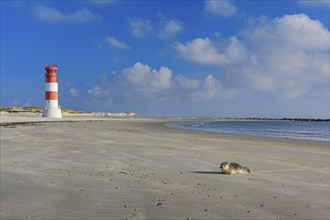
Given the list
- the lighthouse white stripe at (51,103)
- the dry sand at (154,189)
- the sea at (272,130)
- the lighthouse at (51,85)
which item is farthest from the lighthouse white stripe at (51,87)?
the dry sand at (154,189)

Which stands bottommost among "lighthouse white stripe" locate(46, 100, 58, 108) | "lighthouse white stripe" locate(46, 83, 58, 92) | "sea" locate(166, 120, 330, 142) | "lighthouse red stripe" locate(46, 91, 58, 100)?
"sea" locate(166, 120, 330, 142)

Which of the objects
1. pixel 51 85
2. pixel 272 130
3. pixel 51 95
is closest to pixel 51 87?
pixel 51 85

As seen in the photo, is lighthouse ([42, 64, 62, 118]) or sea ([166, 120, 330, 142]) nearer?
sea ([166, 120, 330, 142])

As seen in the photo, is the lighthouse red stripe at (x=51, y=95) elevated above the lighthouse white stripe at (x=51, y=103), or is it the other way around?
the lighthouse red stripe at (x=51, y=95)

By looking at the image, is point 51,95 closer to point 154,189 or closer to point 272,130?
point 272,130

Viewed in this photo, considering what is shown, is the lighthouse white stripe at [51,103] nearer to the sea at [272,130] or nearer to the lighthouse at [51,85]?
the lighthouse at [51,85]

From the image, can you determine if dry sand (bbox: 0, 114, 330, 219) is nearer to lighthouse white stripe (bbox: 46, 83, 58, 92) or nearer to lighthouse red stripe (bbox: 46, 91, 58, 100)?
lighthouse white stripe (bbox: 46, 83, 58, 92)

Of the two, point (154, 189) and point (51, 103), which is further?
point (51, 103)

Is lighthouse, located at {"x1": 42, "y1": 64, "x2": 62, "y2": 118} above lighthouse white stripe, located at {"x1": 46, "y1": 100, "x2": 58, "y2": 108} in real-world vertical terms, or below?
above

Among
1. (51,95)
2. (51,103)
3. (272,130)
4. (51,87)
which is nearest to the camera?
(272,130)

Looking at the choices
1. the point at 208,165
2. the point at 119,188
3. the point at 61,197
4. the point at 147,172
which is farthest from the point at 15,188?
the point at 208,165

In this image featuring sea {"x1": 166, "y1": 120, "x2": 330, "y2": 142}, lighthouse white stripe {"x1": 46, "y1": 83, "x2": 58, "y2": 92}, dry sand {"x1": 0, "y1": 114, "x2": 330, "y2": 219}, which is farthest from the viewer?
lighthouse white stripe {"x1": 46, "y1": 83, "x2": 58, "y2": 92}

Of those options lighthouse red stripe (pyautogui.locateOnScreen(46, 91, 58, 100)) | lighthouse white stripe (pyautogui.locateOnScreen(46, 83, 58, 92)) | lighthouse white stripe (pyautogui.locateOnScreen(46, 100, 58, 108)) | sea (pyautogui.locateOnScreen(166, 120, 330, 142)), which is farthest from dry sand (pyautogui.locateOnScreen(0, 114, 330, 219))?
lighthouse white stripe (pyautogui.locateOnScreen(46, 100, 58, 108))

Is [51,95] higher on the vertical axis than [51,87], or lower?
lower
